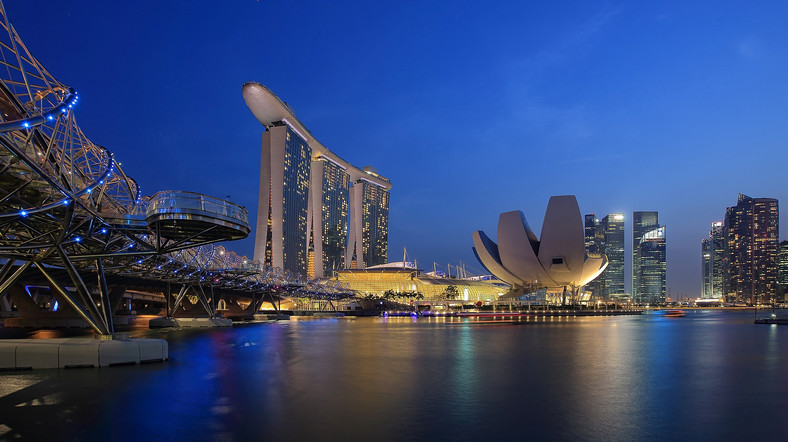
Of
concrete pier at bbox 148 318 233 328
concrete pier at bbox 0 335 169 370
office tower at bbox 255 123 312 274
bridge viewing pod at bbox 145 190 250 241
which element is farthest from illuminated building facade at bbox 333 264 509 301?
bridge viewing pod at bbox 145 190 250 241

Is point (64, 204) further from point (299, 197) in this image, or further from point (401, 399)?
point (299, 197)

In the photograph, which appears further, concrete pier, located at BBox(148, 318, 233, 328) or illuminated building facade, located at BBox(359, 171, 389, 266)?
illuminated building facade, located at BBox(359, 171, 389, 266)

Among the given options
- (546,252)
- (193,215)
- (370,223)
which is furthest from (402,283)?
(193,215)

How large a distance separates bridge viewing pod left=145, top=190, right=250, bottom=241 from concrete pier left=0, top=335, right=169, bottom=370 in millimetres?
3963

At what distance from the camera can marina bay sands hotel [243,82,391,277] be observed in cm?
10344

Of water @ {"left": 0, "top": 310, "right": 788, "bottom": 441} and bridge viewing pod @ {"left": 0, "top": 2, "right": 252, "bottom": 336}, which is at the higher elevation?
bridge viewing pod @ {"left": 0, "top": 2, "right": 252, "bottom": 336}

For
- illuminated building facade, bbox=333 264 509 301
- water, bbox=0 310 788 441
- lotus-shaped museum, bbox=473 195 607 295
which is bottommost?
illuminated building facade, bbox=333 264 509 301

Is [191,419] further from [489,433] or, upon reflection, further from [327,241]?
[327,241]

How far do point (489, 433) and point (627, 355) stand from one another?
16127 mm

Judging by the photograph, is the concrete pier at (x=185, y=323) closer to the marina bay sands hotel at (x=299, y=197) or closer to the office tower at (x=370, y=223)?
the marina bay sands hotel at (x=299, y=197)

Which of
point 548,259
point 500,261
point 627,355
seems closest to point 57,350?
point 627,355

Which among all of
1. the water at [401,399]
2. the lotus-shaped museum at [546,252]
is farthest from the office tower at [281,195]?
the water at [401,399]

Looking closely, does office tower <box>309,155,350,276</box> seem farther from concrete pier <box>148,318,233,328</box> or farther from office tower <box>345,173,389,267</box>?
concrete pier <box>148,318,233,328</box>

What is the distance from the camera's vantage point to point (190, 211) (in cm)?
1573
